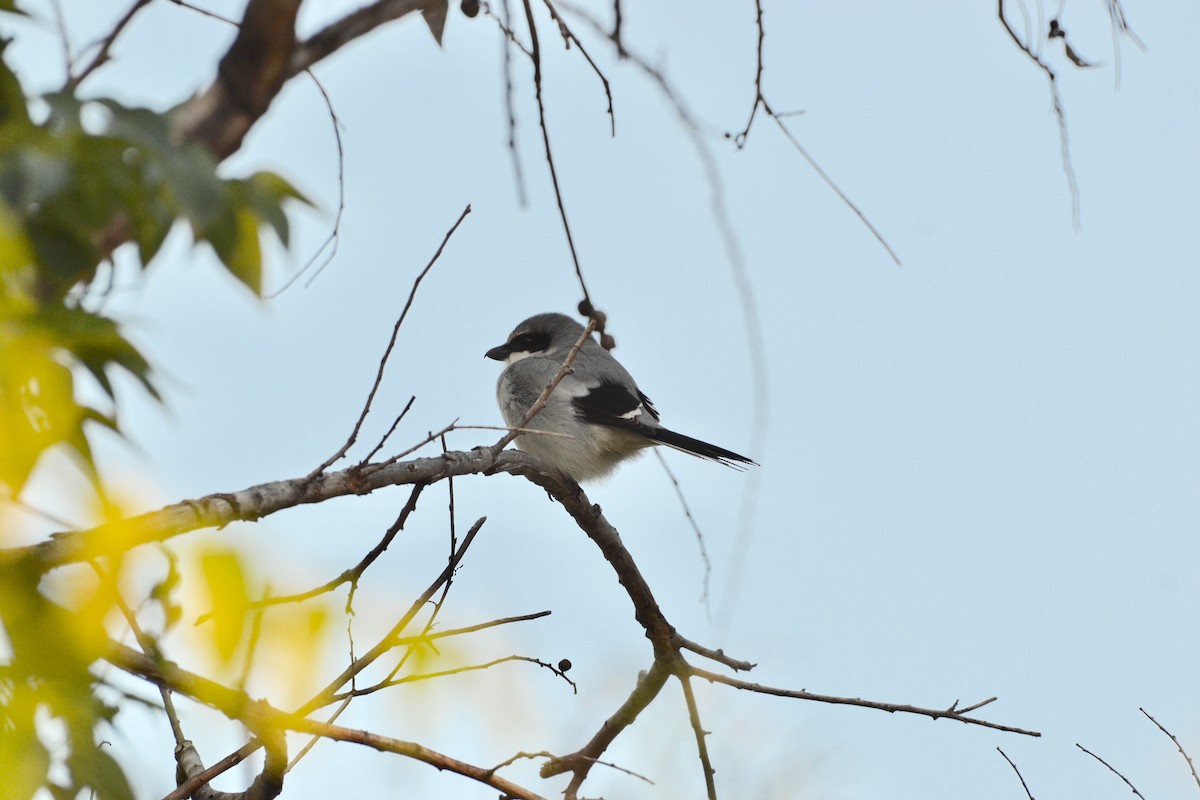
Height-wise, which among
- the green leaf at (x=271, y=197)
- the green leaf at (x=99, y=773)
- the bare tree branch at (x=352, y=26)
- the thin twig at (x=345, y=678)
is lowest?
the green leaf at (x=99, y=773)

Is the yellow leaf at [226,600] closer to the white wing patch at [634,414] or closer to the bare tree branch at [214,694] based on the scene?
the bare tree branch at [214,694]

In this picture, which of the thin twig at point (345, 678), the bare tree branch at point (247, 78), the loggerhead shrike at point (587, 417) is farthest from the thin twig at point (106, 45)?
the loggerhead shrike at point (587, 417)

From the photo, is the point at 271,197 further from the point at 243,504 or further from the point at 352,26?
the point at 352,26

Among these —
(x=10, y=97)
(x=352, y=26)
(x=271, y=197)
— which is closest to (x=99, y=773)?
(x=271, y=197)

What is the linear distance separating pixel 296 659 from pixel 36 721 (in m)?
0.28

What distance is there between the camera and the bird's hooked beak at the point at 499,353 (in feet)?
22.2

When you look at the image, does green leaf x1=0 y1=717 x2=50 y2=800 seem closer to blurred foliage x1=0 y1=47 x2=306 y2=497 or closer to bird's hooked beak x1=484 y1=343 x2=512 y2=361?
blurred foliage x1=0 y1=47 x2=306 y2=497

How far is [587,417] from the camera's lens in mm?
5832

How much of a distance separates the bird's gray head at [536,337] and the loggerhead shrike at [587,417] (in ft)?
1.23

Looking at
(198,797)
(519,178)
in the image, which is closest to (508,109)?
(519,178)

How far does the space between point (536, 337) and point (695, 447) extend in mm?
1576

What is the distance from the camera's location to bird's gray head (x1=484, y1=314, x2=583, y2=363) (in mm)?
6746

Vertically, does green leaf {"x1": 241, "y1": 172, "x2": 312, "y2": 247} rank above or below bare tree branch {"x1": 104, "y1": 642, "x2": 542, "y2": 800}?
above

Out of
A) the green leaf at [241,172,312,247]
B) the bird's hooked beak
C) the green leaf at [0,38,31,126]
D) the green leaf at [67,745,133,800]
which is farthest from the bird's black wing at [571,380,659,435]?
the green leaf at [67,745,133,800]
